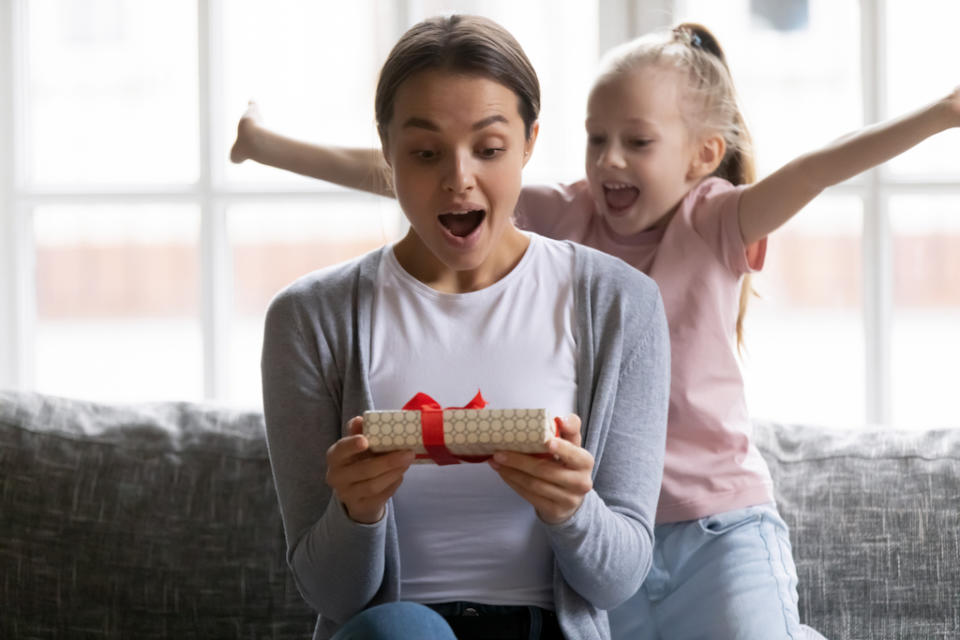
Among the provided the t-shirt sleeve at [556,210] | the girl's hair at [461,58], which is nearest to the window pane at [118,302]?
the t-shirt sleeve at [556,210]

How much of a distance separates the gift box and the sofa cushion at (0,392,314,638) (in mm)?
784

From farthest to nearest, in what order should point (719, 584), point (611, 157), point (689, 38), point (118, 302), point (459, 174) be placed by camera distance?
point (118, 302) < point (689, 38) < point (611, 157) < point (719, 584) < point (459, 174)

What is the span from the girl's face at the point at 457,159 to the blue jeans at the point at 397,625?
43 centimetres

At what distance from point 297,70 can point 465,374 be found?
51.9 inches

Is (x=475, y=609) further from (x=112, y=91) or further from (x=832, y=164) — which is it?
(x=112, y=91)

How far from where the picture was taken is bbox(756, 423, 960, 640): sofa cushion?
1.79 meters

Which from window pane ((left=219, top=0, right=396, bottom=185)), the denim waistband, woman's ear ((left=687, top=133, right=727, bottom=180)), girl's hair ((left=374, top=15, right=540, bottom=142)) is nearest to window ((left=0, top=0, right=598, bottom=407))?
window pane ((left=219, top=0, right=396, bottom=185))

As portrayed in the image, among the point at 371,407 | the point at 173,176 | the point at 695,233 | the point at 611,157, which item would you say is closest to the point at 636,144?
the point at 611,157

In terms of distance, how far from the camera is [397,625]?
3.88 feet

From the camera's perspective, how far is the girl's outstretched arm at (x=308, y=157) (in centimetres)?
176

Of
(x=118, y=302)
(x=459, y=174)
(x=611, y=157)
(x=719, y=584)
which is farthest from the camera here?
(x=118, y=302)

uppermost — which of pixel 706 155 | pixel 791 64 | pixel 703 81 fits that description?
pixel 791 64

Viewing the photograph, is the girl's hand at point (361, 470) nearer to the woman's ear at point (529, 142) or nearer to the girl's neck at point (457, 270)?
the girl's neck at point (457, 270)

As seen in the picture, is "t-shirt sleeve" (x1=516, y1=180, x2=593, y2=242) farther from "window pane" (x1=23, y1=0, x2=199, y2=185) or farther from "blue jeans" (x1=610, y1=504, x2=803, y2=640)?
"window pane" (x1=23, y1=0, x2=199, y2=185)
